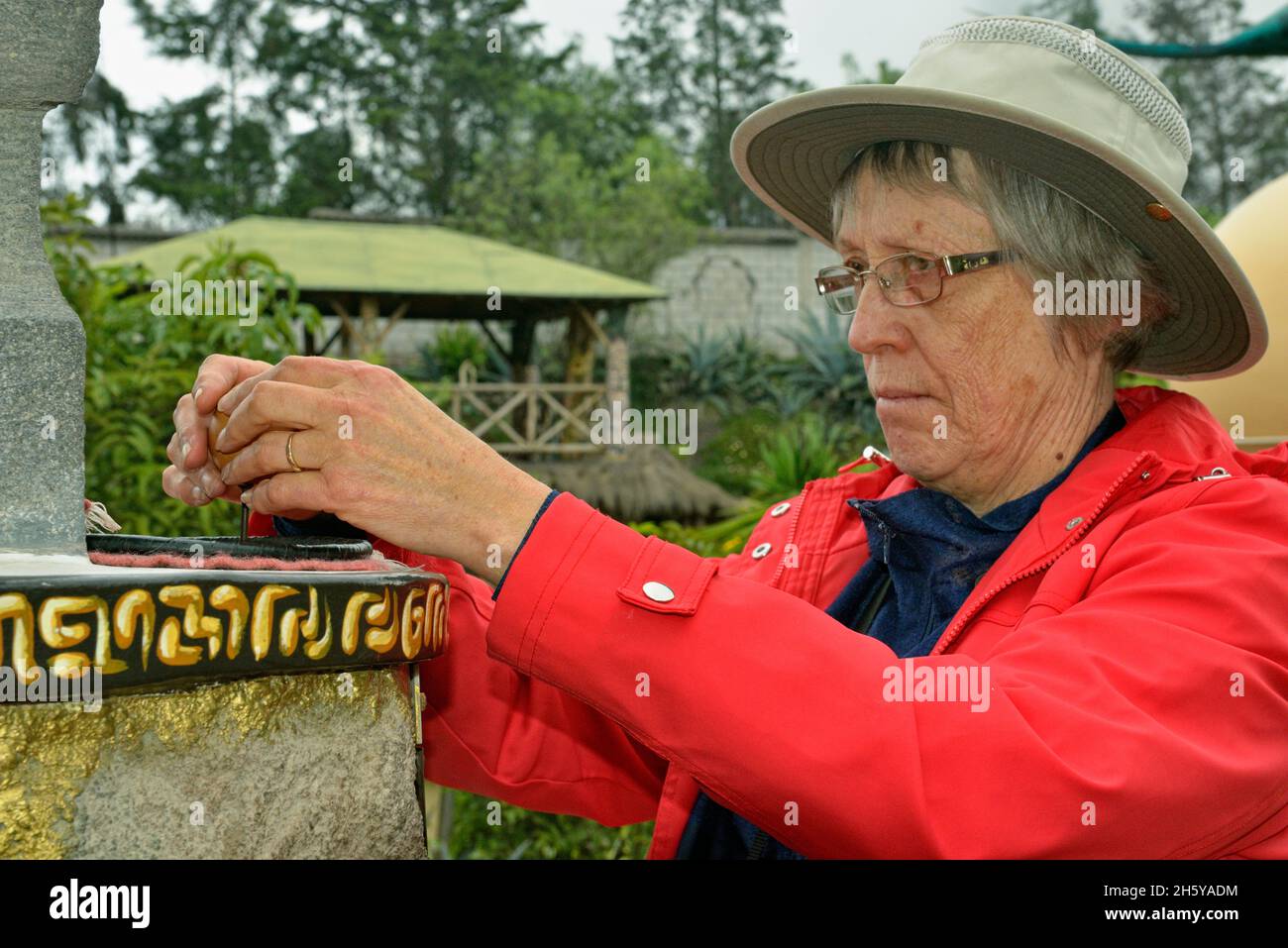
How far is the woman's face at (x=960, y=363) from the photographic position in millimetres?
1654

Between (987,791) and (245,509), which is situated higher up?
(245,509)

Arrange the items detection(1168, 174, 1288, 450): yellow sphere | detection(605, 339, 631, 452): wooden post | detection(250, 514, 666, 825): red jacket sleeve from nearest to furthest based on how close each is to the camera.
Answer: detection(250, 514, 666, 825): red jacket sleeve → detection(1168, 174, 1288, 450): yellow sphere → detection(605, 339, 631, 452): wooden post

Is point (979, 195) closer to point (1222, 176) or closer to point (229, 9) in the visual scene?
point (229, 9)

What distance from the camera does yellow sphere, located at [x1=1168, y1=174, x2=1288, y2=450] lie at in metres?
4.61

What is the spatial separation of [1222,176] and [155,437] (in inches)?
1092

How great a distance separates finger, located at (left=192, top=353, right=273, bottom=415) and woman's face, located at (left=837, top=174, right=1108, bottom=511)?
2.50 feet

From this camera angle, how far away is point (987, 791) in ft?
3.85

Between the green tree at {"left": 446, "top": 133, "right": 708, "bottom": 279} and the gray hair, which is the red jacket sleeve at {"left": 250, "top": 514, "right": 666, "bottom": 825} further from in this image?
the green tree at {"left": 446, "top": 133, "right": 708, "bottom": 279}

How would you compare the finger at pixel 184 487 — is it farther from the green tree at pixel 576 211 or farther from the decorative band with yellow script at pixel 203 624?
the green tree at pixel 576 211

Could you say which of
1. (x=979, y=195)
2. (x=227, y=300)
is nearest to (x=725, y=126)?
(x=227, y=300)

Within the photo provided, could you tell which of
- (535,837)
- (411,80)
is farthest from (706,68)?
(535,837)

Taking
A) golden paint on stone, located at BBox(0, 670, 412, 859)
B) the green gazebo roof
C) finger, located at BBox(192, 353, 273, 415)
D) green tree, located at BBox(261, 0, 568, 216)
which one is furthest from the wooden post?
golden paint on stone, located at BBox(0, 670, 412, 859)

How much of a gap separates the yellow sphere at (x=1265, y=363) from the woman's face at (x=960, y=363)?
3.12 metres

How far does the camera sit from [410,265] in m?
14.8
